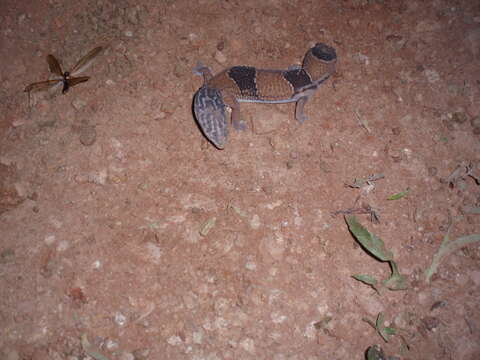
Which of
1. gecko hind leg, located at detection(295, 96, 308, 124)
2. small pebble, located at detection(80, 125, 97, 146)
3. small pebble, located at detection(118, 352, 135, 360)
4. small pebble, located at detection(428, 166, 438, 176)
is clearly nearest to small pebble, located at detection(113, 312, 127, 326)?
small pebble, located at detection(118, 352, 135, 360)

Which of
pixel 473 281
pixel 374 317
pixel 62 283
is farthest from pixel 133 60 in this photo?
pixel 473 281

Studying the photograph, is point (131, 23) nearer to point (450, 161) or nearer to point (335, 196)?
point (335, 196)

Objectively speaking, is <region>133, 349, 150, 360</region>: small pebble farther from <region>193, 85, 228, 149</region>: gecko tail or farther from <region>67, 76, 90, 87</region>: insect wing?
<region>67, 76, 90, 87</region>: insect wing

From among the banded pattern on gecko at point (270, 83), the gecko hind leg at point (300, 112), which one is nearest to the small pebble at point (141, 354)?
the banded pattern on gecko at point (270, 83)

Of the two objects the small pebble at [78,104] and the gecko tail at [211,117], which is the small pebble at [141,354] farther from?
the small pebble at [78,104]

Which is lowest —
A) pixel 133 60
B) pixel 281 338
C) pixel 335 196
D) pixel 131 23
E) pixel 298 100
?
pixel 281 338

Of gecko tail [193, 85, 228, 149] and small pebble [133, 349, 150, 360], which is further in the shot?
gecko tail [193, 85, 228, 149]
